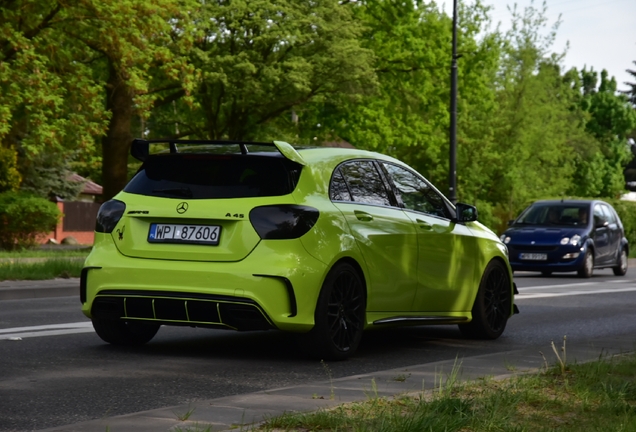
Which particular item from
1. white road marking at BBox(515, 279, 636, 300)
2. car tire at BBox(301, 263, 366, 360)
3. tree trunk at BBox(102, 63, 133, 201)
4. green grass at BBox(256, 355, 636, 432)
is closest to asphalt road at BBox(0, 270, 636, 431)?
car tire at BBox(301, 263, 366, 360)

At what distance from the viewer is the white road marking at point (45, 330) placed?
9776 millimetres

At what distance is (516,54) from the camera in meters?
50.4

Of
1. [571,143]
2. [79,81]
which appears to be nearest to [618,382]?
[79,81]

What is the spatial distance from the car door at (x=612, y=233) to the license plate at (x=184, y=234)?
59.7ft

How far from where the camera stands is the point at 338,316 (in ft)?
27.4

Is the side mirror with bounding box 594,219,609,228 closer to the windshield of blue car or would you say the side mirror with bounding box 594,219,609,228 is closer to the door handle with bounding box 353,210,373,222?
the windshield of blue car

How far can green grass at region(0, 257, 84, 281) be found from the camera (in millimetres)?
17266

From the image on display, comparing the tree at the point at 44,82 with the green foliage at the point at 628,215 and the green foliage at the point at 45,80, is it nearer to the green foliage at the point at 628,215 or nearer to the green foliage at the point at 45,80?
the green foliage at the point at 45,80

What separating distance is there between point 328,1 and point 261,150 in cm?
2734

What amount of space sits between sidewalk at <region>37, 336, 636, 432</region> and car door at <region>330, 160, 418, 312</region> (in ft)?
3.70

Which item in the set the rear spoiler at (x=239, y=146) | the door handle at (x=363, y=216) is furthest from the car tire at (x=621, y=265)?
the rear spoiler at (x=239, y=146)

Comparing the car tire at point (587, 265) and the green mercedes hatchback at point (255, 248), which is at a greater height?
the green mercedes hatchback at point (255, 248)

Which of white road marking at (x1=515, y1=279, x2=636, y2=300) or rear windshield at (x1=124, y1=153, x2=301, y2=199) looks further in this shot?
white road marking at (x1=515, y1=279, x2=636, y2=300)

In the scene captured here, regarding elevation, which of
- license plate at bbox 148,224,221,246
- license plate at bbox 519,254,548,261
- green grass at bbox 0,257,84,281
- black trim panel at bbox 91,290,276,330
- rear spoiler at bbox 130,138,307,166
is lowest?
license plate at bbox 519,254,548,261
